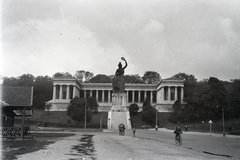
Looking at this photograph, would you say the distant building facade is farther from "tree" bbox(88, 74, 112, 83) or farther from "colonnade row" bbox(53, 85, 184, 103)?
"tree" bbox(88, 74, 112, 83)

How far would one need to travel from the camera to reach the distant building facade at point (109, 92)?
11506 centimetres

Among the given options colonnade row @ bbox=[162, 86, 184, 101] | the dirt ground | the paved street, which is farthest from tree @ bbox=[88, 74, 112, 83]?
the dirt ground

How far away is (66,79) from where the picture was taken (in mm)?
117812

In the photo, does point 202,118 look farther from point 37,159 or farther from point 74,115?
point 37,159

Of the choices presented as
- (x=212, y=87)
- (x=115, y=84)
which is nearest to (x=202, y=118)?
(x=212, y=87)

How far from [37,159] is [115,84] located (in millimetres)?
50057

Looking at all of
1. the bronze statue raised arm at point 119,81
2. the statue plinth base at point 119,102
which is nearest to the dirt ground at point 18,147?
the bronze statue raised arm at point 119,81

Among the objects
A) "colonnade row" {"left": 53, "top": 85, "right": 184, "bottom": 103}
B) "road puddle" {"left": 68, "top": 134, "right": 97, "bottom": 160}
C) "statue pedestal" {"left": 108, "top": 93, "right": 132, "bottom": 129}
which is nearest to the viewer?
"road puddle" {"left": 68, "top": 134, "right": 97, "bottom": 160}

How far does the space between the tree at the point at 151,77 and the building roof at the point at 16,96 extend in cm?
12486

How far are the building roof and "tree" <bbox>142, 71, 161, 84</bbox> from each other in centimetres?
12486

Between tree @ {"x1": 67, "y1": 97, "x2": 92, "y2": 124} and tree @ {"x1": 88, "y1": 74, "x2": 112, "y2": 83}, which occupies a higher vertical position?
tree @ {"x1": 88, "y1": 74, "x2": 112, "y2": 83}

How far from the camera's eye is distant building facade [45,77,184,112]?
115 m

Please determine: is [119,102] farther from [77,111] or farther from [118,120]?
[77,111]

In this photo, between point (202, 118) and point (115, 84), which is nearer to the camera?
point (115, 84)
